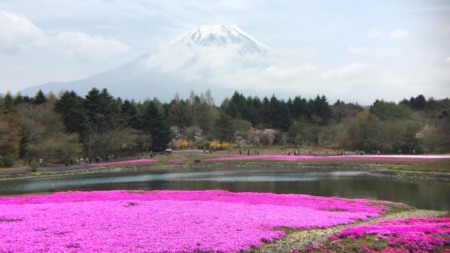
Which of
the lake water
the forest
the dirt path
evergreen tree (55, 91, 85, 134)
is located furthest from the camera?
evergreen tree (55, 91, 85, 134)

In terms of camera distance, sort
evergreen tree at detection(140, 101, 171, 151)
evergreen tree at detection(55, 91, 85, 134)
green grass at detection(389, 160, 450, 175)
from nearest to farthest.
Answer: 1. green grass at detection(389, 160, 450, 175)
2. evergreen tree at detection(55, 91, 85, 134)
3. evergreen tree at detection(140, 101, 171, 151)

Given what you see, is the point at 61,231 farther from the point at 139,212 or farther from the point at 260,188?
the point at 260,188

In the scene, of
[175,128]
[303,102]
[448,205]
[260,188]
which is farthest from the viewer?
[303,102]

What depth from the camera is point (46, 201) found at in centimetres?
2591

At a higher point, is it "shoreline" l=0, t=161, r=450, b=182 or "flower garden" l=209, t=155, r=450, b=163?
"flower garden" l=209, t=155, r=450, b=163

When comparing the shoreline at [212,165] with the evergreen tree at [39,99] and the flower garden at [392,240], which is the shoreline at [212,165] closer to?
the flower garden at [392,240]

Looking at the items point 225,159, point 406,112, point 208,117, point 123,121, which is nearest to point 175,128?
point 208,117

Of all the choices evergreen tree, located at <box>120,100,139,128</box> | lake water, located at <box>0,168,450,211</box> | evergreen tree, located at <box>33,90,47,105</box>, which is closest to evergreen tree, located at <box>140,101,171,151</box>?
evergreen tree, located at <box>120,100,139,128</box>

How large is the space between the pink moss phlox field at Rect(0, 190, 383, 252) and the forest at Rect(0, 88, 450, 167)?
47.2m

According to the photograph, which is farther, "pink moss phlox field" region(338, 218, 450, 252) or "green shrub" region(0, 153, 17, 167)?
"green shrub" region(0, 153, 17, 167)

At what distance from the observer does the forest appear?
70.8 meters

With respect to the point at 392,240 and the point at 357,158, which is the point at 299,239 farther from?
the point at 357,158

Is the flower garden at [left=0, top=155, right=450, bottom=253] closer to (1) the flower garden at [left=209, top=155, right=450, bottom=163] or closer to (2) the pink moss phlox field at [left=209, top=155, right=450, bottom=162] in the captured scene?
(1) the flower garden at [left=209, top=155, right=450, bottom=163]

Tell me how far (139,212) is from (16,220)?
5.63 meters
